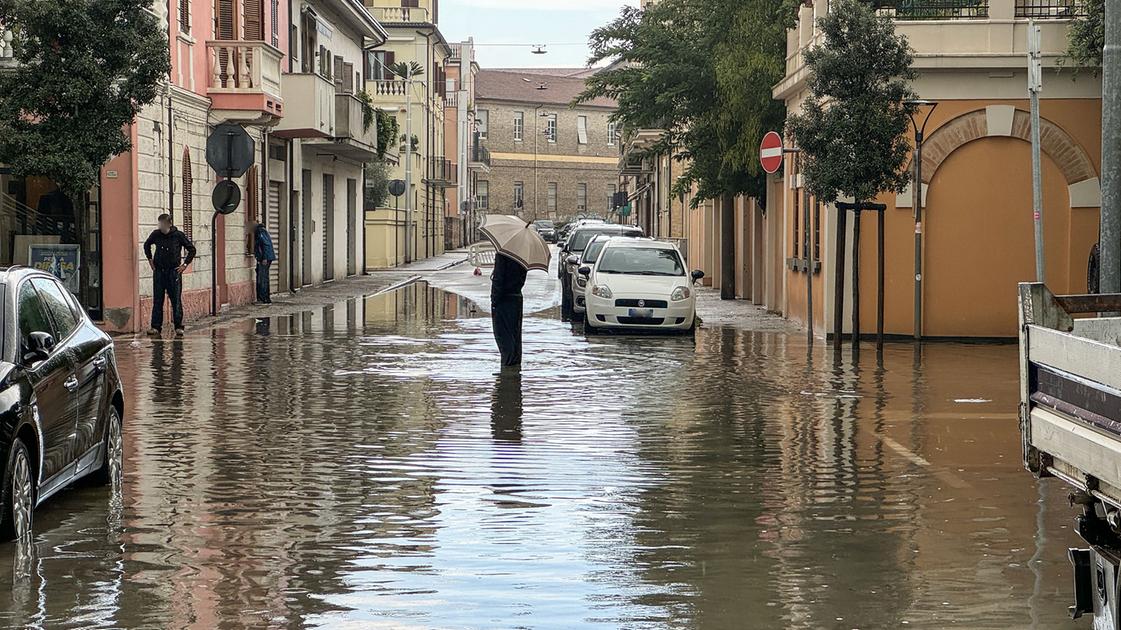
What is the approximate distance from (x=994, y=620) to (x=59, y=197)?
64.4 feet

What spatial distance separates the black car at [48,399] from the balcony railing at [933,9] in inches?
637

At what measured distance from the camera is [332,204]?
46.7 metres

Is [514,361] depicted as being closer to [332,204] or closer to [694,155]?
[694,155]

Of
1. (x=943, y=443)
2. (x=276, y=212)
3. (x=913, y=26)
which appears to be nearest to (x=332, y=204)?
(x=276, y=212)

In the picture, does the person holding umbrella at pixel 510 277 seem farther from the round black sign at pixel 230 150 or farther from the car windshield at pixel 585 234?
the car windshield at pixel 585 234

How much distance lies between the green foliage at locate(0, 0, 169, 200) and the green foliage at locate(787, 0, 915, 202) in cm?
830

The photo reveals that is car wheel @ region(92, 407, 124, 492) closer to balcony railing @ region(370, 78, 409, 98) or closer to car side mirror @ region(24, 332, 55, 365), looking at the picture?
car side mirror @ region(24, 332, 55, 365)

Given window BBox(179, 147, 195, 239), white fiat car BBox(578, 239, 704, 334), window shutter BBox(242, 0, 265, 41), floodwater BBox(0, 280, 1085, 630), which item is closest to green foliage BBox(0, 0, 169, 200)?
floodwater BBox(0, 280, 1085, 630)

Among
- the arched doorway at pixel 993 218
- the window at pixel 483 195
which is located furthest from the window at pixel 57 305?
the window at pixel 483 195

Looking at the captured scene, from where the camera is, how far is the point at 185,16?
28.3 metres

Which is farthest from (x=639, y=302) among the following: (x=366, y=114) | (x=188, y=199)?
(x=366, y=114)

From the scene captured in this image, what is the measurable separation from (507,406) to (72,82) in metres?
8.39

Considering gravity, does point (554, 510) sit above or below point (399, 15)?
below

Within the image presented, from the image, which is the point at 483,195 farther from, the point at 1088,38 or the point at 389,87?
Result: the point at 1088,38
